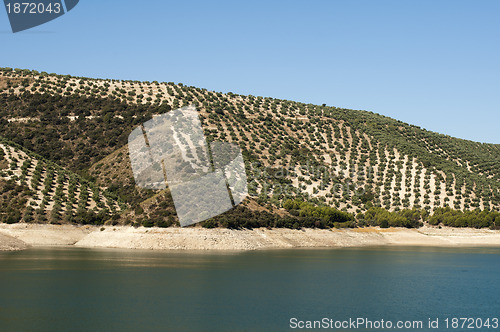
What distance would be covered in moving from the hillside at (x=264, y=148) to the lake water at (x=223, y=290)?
31181 millimetres

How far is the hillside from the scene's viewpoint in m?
121

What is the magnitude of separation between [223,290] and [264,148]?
9111cm

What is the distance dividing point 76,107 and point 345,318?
388 feet

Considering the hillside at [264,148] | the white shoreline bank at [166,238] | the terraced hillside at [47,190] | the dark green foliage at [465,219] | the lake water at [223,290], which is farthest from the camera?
the hillside at [264,148]

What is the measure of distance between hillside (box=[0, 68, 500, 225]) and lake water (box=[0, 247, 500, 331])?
31181mm

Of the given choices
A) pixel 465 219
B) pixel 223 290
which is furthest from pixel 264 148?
pixel 223 290

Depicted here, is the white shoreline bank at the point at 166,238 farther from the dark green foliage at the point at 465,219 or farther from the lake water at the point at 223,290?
the dark green foliage at the point at 465,219

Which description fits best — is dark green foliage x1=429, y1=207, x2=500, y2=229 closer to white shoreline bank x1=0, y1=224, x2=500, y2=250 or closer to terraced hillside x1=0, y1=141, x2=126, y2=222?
white shoreline bank x1=0, y1=224, x2=500, y2=250

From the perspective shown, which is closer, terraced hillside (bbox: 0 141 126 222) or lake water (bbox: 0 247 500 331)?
lake water (bbox: 0 247 500 331)

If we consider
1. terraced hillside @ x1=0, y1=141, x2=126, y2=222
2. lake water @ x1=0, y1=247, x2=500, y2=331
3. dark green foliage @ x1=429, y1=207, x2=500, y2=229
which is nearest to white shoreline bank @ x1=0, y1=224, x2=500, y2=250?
terraced hillside @ x1=0, y1=141, x2=126, y2=222

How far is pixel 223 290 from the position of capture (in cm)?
4919

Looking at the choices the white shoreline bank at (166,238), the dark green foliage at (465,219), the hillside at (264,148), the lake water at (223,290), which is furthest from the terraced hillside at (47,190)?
the dark green foliage at (465,219)

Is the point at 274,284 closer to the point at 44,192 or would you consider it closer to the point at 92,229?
the point at 92,229

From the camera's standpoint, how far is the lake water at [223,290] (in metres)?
38.7
